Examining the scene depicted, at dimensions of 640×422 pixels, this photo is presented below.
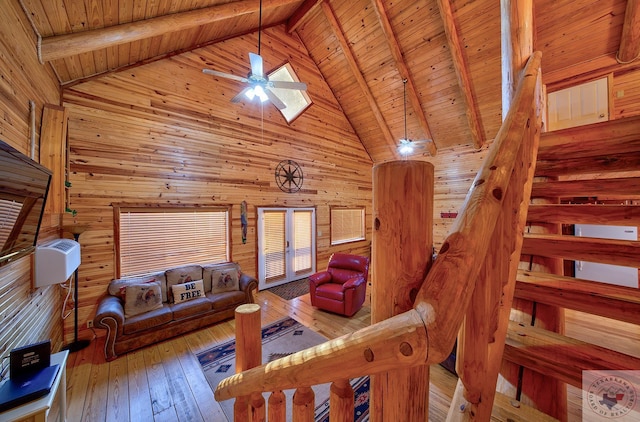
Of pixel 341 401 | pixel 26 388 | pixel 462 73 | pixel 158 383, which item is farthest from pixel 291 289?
pixel 462 73

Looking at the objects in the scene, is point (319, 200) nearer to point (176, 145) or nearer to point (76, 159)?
point (176, 145)

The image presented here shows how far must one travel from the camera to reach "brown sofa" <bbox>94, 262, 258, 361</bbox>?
2902mm

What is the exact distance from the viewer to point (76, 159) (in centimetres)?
329

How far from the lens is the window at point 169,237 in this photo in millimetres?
3656

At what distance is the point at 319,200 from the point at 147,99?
13.3ft

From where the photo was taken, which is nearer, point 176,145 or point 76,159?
point 76,159

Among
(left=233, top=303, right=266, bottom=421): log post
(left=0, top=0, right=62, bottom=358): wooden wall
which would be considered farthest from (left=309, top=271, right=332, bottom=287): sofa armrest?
(left=0, top=0, right=62, bottom=358): wooden wall

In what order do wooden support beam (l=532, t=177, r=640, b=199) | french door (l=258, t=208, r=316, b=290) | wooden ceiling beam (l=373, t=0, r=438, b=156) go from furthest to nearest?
french door (l=258, t=208, r=316, b=290) < wooden ceiling beam (l=373, t=0, r=438, b=156) < wooden support beam (l=532, t=177, r=640, b=199)

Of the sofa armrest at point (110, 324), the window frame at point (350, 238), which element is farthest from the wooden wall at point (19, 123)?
the window frame at point (350, 238)

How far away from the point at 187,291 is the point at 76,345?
1.35m

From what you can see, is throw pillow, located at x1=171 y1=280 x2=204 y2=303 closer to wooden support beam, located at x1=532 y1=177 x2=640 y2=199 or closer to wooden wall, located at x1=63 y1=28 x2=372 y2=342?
wooden wall, located at x1=63 y1=28 x2=372 y2=342

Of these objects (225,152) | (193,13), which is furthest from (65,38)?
(225,152)

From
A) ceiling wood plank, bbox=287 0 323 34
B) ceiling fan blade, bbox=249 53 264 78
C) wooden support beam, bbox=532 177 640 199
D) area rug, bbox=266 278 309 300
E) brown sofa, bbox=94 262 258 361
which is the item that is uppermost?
ceiling wood plank, bbox=287 0 323 34

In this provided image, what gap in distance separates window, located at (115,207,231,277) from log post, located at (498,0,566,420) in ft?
14.7
